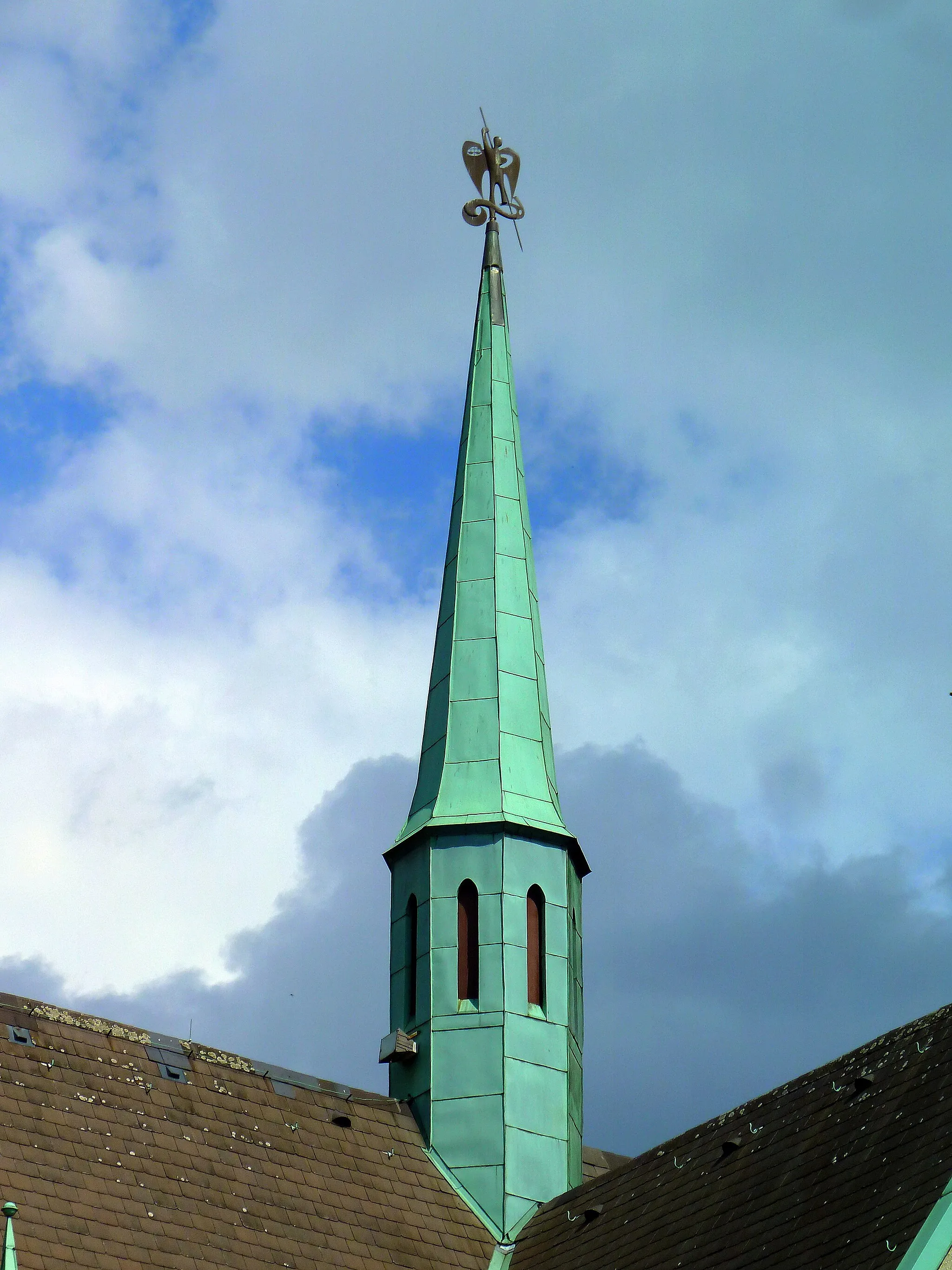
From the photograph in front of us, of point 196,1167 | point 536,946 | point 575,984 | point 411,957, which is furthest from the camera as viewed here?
point 575,984

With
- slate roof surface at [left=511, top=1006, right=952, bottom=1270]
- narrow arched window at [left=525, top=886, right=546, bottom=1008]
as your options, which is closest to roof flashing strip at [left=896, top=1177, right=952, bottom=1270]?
slate roof surface at [left=511, top=1006, right=952, bottom=1270]

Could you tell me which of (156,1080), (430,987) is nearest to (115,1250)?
(156,1080)

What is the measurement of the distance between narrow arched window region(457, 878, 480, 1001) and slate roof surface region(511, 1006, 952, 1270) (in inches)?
168

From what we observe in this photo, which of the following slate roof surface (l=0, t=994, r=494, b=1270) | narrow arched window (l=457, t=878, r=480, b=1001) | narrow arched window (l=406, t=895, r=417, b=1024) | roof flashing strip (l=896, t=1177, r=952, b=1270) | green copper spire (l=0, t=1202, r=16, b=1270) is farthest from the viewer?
narrow arched window (l=406, t=895, r=417, b=1024)

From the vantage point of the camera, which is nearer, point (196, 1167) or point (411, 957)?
point (196, 1167)

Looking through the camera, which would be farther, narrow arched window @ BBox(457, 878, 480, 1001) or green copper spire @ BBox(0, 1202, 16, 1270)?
narrow arched window @ BBox(457, 878, 480, 1001)

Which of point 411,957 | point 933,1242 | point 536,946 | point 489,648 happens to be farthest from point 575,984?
point 933,1242

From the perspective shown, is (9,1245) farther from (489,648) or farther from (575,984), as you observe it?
(489,648)

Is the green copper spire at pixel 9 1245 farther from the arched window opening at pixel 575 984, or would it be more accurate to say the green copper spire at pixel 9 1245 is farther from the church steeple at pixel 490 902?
the arched window opening at pixel 575 984

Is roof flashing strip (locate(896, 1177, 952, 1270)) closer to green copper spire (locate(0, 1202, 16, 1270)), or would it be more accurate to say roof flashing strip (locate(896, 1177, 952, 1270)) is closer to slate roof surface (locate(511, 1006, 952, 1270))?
slate roof surface (locate(511, 1006, 952, 1270))

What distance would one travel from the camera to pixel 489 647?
38.8 metres

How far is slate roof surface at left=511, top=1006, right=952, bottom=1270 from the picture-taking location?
83.5 feet

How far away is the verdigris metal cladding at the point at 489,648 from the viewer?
3731 centimetres

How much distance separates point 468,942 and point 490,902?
688mm
